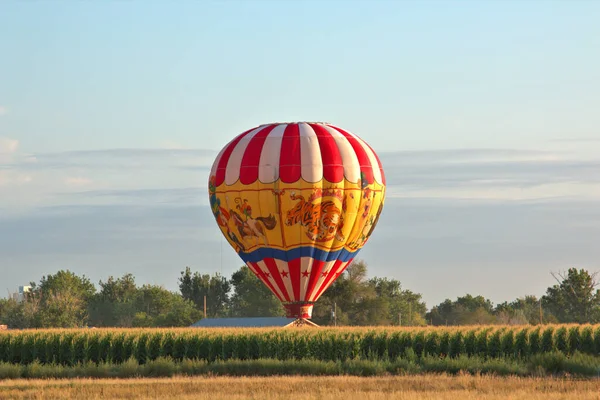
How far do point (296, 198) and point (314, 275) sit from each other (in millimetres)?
5699

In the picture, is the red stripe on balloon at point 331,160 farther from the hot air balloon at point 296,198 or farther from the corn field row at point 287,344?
the corn field row at point 287,344

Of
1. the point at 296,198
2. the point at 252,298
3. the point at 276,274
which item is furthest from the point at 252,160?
the point at 252,298

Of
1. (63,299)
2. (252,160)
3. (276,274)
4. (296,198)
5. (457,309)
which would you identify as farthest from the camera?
(457,309)

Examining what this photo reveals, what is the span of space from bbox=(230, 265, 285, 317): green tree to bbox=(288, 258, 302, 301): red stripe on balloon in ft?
168

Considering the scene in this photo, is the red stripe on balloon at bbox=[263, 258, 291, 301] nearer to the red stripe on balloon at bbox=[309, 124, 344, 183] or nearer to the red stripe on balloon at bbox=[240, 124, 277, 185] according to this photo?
the red stripe on balloon at bbox=[240, 124, 277, 185]

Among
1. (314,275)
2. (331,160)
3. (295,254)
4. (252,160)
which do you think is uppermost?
(252,160)

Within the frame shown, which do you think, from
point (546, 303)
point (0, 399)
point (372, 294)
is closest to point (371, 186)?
point (0, 399)

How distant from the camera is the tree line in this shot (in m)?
112

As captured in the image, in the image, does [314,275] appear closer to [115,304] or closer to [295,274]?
[295,274]

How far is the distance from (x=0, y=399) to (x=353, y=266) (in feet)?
274

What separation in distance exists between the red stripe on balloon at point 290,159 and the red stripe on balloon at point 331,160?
144 cm

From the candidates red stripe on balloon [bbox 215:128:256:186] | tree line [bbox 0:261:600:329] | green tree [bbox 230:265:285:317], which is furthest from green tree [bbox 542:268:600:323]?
red stripe on balloon [bbox 215:128:256:186]

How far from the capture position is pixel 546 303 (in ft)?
413

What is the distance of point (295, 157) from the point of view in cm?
6400
